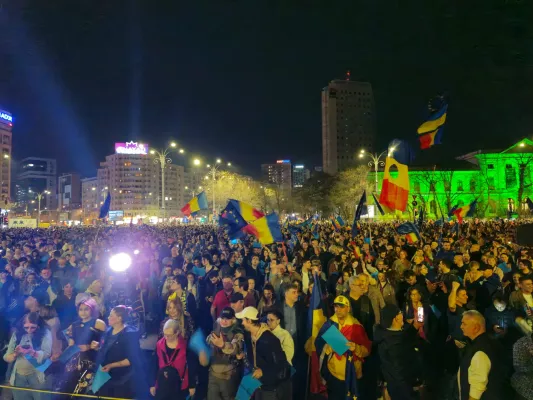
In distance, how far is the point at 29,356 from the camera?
16.4 ft

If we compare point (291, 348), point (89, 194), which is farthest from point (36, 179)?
point (291, 348)

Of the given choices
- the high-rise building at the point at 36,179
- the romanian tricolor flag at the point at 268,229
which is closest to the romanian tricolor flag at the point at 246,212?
the romanian tricolor flag at the point at 268,229

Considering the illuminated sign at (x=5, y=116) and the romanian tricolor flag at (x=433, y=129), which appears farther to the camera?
the illuminated sign at (x=5, y=116)

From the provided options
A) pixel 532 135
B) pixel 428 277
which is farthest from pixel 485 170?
pixel 428 277

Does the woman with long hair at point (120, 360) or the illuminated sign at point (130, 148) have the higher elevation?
the illuminated sign at point (130, 148)

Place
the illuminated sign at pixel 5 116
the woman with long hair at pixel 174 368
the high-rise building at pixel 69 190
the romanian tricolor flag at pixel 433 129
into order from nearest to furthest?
the woman with long hair at pixel 174 368, the romanian tricolor flag at pixel 433 129, the illuminated sign at pixel 5 116, the high-rise building at pixel 69 190

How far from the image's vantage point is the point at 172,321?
459 centimetres

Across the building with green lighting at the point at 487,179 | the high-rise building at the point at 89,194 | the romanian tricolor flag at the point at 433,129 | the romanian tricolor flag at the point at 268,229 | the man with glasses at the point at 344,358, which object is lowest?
the man with glasses at the point at 344,358

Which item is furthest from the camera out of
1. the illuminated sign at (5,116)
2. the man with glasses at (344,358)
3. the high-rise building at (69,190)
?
the high-rise building at (69,190)

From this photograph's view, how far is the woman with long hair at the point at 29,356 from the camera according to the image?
4.98 metres

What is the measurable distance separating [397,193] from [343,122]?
131144 millimetres

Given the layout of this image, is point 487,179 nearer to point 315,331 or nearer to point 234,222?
point 234,222

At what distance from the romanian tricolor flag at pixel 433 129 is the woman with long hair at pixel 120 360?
15.3m

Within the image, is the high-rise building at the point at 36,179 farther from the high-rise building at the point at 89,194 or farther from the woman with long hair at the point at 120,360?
the woman with long hair at the point at 120,360
